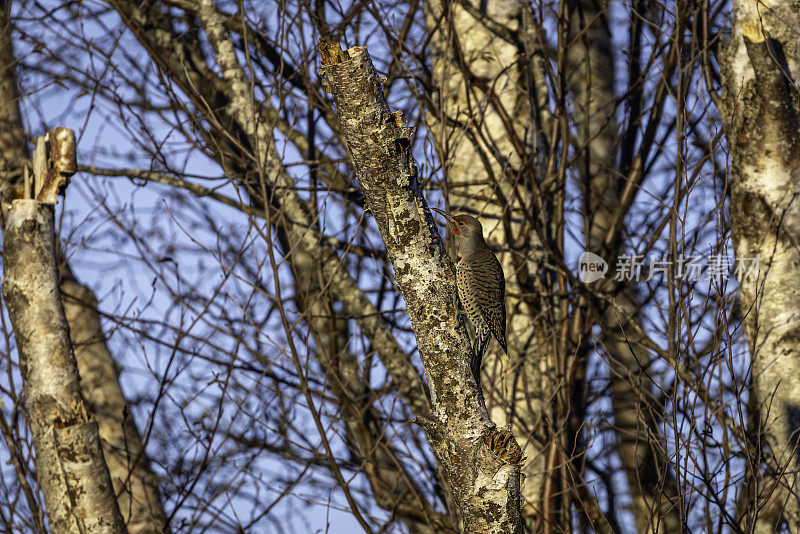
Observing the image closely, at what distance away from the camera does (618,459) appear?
7.07m

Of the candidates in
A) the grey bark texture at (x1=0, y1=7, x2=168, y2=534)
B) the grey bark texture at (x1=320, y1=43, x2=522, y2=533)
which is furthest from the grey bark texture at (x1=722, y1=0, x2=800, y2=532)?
the grey bark texture at (x1=0, y1=7, x2=168, y2=534)

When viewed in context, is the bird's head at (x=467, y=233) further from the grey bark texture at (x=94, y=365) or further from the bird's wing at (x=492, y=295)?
the grey bark texture at (x=94, y=365)

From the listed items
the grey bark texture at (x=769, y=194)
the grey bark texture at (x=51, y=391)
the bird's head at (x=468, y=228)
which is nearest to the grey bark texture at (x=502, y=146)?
the bird's head at (x=468, y=228)

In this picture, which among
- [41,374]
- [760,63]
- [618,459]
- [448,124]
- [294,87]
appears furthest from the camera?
[618,459]

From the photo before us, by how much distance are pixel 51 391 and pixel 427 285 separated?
2036 mm

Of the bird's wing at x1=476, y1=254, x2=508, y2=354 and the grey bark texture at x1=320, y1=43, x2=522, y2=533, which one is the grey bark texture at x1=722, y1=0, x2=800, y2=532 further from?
the grey bark texture at x1=320, y1=43, x2=522, y2=533

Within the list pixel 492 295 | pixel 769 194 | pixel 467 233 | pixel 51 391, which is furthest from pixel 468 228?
pixel 51 391

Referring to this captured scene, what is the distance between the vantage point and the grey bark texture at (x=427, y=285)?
2.32 m

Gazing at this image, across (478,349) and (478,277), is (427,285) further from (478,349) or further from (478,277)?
(478,277)

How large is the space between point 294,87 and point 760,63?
285 centimetres

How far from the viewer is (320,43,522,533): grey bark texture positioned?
2.32m

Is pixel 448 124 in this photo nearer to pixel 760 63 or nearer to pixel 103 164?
pixel 760 63

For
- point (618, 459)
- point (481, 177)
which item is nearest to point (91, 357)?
point (481, 177)

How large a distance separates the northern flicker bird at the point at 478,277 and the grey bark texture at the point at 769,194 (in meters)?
1.39
